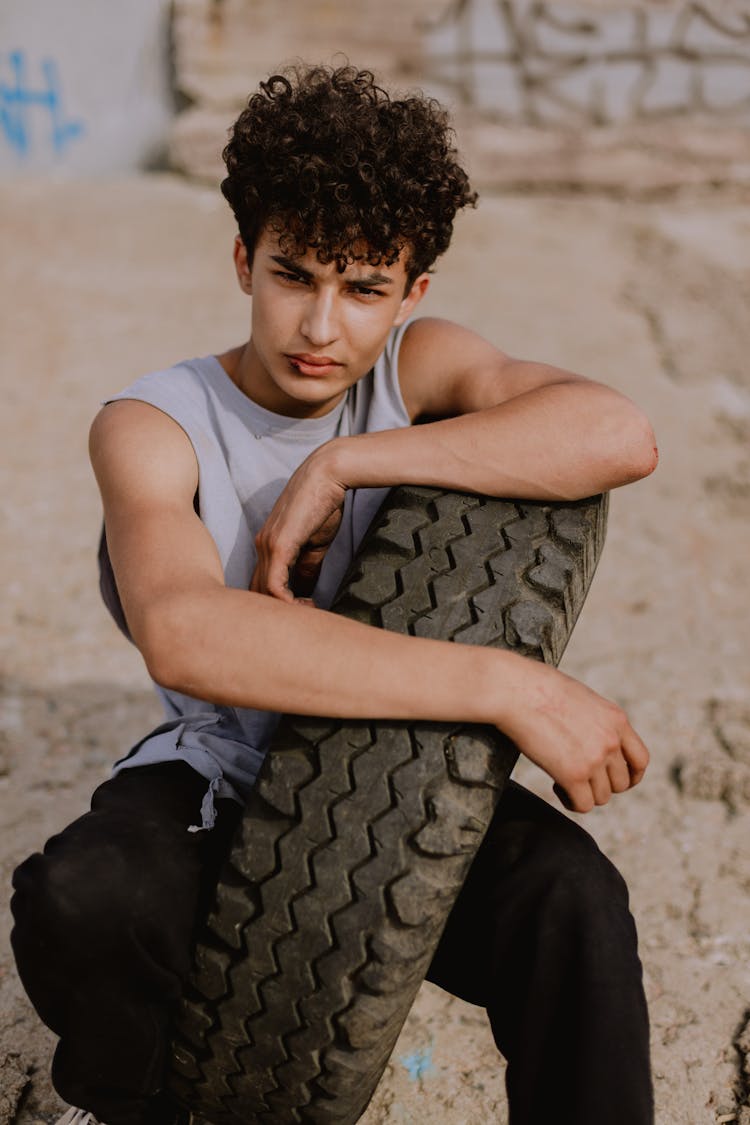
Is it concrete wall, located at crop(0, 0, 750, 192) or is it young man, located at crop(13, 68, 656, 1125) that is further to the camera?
concrete wall, located at crop(0, 0, 750, 192)

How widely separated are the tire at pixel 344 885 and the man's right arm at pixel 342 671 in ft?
0.19

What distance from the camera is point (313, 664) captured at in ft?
5.91

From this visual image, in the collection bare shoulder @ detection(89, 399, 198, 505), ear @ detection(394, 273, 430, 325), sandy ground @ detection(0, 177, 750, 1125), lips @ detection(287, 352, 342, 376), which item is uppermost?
ear @ detection(394, 273, 430, 325)

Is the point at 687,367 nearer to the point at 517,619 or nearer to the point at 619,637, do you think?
the point at 619,637

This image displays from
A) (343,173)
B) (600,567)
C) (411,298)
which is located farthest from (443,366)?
(600,567)

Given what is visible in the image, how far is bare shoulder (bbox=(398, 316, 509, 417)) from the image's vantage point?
2.40m

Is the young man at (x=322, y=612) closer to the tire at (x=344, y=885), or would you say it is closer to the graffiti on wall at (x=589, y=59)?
the tire at (x=344, y=885)

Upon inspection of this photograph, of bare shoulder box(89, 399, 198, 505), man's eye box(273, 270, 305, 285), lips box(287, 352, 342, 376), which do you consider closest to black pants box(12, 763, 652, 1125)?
bare shoulder box(89, 399, 198, 505)

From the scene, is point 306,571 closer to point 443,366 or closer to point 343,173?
point 443,366

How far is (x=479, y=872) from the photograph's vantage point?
2010 mm

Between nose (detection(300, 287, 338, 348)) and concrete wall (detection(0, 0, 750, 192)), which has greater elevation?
nose (detection(300, 287, 338, 348))

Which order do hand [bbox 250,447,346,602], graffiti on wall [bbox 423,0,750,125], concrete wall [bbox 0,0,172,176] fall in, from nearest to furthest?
hand [bbox 250,447,346,602], graffiti on wall [bbox 423,0,750,125], concrete wall [bbox 0,0,172,176]

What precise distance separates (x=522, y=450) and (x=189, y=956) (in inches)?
42.0

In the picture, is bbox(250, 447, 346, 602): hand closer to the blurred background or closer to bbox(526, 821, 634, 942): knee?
bbox(526, 821, 634, 942): knee
